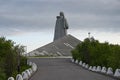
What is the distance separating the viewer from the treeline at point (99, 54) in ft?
125

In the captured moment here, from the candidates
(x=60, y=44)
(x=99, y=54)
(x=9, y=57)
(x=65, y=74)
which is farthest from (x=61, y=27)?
(x=65, y=74)

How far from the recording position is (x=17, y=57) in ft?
131

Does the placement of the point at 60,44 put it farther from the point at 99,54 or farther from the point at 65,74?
the point at 65,74

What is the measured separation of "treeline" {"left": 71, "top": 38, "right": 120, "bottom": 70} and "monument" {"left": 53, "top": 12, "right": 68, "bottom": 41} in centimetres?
5909

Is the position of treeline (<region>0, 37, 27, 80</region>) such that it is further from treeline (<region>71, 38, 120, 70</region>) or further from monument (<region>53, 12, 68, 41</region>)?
monument (<region>53, 12, 68, 41</region>)

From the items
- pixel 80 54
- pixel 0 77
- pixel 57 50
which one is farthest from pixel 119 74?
pixel 57 50

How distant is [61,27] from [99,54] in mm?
78359

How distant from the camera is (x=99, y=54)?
168 feet

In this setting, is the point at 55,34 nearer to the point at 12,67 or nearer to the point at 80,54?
the point at 80,54

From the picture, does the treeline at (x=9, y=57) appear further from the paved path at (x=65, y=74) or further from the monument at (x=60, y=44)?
the monument at (x=60, y=44)

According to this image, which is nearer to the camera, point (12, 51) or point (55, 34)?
point (12, 51)

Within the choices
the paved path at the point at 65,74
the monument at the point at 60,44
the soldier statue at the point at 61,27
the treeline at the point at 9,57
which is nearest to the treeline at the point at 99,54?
the paved path at the point at 65,74

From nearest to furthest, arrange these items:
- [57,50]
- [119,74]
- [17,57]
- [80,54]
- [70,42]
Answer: [119,74]
[17,57]
[80,54]
[57,50]
[70,42]

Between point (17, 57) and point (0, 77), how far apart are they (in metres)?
12.7
